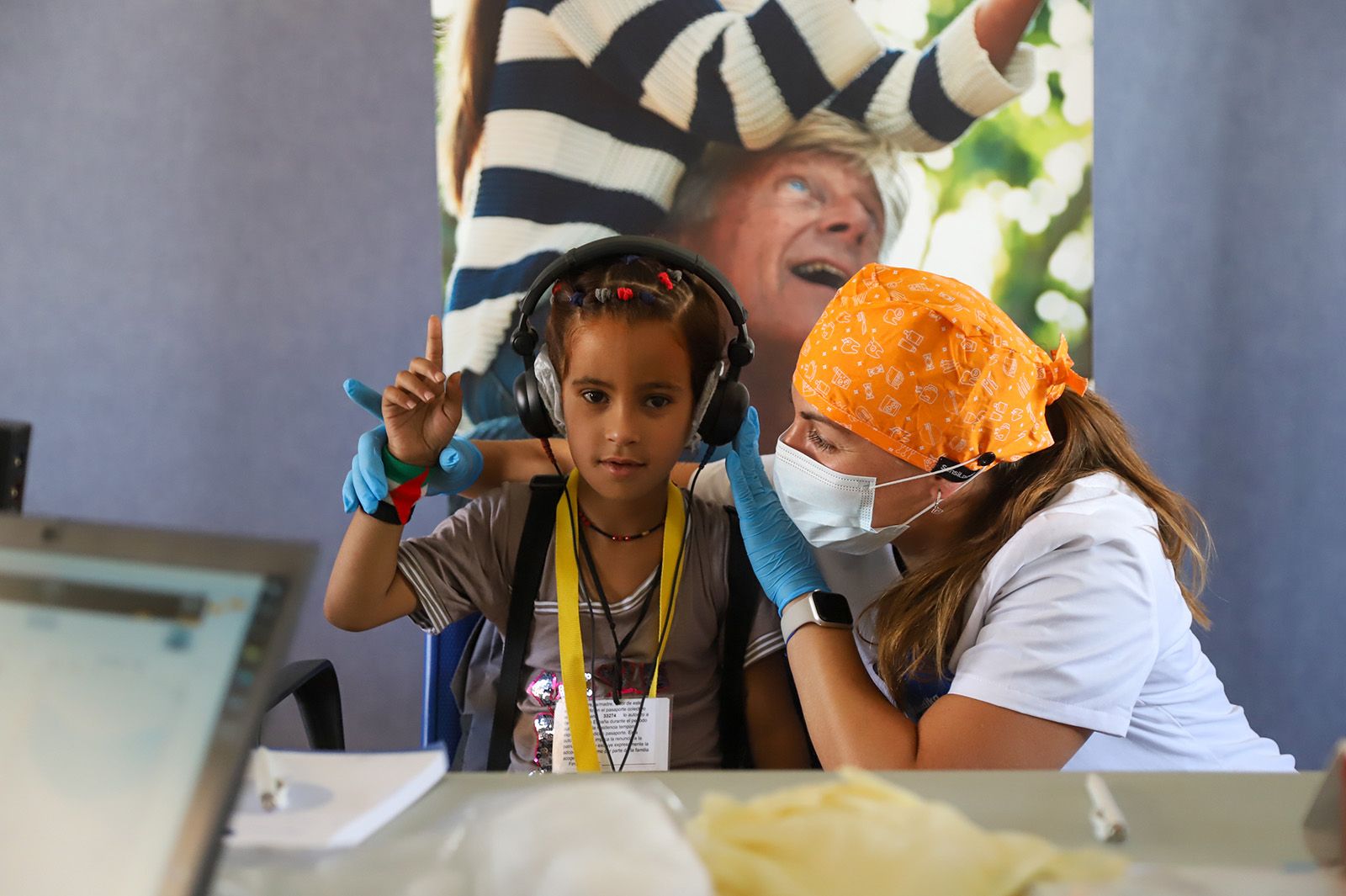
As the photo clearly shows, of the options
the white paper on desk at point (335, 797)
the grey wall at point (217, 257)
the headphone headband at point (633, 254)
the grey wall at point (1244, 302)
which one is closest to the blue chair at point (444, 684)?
the headphone headband at point (633, 254)

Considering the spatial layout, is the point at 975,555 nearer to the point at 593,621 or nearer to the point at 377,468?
the point at 593,621

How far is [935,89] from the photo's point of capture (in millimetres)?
2266

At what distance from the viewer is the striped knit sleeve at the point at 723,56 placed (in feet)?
7.28

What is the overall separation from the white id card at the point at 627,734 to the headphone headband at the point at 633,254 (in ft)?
1.65

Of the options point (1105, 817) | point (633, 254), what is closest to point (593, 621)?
point (633, 254)

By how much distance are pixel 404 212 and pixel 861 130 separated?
1090mm

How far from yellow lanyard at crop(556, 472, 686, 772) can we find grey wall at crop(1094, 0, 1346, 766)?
1.40 meters

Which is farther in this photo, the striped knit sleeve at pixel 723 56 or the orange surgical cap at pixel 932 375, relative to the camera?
the striped knit sleeve at pixel 723 56

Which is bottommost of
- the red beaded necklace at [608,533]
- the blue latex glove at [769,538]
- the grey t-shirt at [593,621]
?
the grey t-shirt at [593,621]

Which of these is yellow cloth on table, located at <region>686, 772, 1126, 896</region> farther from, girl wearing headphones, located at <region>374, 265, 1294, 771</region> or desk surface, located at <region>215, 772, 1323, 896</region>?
girl wearing headphones, located at <region>374, 265, 1294, 771</region>

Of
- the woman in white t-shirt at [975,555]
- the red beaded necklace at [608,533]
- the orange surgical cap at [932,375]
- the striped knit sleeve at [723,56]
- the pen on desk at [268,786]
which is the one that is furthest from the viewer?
the striped knit sleeve at [723,56]

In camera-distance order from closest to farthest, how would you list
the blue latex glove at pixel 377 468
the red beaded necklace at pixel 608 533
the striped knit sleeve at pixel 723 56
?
1. the blue latex glove at pixel 377 468
2. the red beaded necklace at pixel 608 533
3. the striped knit sleeve at pixel 723 56

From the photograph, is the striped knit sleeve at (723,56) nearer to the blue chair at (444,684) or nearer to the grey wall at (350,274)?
the grey wall at (350,274)

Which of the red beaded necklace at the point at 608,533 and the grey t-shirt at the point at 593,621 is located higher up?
the red beaded necklace at the point at 608,533
